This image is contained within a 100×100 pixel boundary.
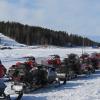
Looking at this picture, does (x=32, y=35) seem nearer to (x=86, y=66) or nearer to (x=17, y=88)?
(x=86, y=66)

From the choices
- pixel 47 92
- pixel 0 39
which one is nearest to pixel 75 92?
pixel 47 92

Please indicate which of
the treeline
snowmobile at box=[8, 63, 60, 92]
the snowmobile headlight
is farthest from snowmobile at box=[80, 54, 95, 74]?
the treeline

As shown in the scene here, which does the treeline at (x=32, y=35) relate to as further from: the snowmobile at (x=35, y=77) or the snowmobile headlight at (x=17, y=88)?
the snowmobile headlight at (x=17, y=88)

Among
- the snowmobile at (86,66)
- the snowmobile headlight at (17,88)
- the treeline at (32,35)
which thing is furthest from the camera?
the treeline at (32,35)

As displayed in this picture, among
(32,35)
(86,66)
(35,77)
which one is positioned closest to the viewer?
(35,77)

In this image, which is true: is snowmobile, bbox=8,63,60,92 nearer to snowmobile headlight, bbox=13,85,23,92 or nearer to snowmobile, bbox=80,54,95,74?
snowmobile headlight, bbox=13,85,23,92

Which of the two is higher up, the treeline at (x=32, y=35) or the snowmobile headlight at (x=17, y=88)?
the treeline at (x=32, y=35)

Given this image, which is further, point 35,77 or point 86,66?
point 86,66

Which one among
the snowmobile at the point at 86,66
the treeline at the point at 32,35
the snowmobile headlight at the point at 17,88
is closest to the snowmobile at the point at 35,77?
the snowmobile headlight at the point at 17,88

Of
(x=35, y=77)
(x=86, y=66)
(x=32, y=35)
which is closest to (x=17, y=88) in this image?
(x=35, y=77)

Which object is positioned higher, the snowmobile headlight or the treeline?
the treeline

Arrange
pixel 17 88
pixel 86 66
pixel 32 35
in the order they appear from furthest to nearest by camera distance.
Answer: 1. pixel 32 35
2. pixel 86 66
3. pixel 17 88

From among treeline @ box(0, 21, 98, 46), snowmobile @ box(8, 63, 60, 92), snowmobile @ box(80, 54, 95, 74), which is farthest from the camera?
treeline @ box(0, 21, 98, 46)

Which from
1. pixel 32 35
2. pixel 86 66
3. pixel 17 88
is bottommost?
pixel 17 88
